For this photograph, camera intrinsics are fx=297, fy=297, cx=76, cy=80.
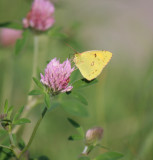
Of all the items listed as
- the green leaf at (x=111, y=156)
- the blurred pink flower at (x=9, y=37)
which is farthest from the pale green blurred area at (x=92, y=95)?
the green leaf at (x=111, y=156)

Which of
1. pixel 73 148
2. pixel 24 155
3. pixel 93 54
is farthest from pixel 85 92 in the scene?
pixel 24 155

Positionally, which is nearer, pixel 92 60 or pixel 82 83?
pixel 82 83

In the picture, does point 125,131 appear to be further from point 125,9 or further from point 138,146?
point 125,9

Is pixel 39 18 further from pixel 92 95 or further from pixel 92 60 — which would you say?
pixel 92 95

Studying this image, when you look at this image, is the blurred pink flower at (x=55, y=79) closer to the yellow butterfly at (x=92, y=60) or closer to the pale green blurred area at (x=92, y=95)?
the yellow butterfly at (x=92, y=60)

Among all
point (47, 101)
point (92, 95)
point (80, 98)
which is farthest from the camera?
point (92, 95)

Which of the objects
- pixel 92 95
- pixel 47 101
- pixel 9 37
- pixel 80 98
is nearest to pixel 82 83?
pixel 80 98
